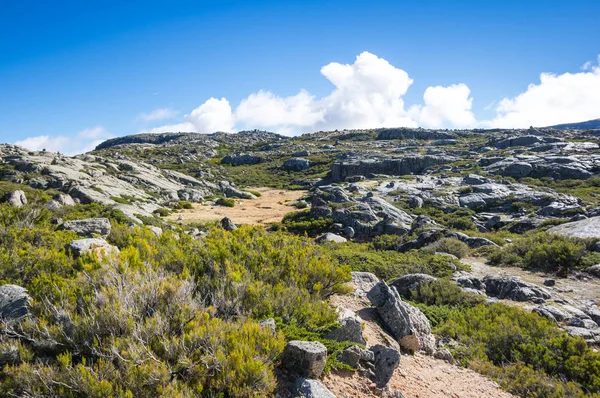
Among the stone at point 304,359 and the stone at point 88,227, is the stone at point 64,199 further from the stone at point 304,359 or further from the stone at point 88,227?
the stone at point 304,359

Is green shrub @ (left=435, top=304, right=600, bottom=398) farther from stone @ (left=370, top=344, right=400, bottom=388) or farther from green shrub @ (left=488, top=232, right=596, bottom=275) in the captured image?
green shrub @ (left=488, top=232, right=596, bottom=275)

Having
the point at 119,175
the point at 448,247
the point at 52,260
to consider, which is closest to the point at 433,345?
the point at 52,260

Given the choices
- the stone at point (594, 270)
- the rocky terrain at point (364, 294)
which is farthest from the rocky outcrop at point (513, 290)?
the stone at point (594, 270)

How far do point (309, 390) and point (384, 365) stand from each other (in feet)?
5.17

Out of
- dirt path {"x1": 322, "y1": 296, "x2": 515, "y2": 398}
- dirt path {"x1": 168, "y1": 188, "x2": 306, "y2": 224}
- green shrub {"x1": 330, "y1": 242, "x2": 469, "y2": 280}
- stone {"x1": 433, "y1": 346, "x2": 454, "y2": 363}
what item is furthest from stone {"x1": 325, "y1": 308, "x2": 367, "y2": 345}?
dirt path {"x1": 168, "y1": 188, "x2": 306, "y2": 224}

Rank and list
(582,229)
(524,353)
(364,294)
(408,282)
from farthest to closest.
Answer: (582,229)
(408,282)
(364,294)
(524,353)

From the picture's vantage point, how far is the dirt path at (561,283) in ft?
33.5

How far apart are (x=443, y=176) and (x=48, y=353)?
44658 millimetres

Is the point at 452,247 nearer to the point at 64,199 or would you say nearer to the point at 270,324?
the point at 270,324

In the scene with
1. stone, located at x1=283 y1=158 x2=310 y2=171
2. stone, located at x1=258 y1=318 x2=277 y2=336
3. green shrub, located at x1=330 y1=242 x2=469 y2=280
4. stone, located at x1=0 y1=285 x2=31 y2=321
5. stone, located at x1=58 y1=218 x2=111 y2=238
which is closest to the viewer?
stone, located at x1=0 y1=285 x2=31 y2=321

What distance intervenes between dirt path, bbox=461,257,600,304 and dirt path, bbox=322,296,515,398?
22.0ft

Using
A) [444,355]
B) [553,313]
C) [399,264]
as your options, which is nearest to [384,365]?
[444,355]

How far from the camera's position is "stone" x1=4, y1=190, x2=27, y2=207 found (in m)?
18.0

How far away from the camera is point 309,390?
11.9 feet
